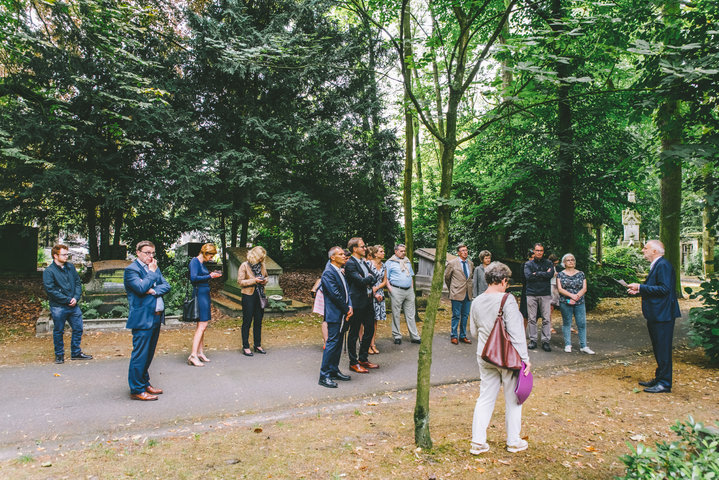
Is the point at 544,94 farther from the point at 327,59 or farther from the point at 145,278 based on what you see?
the point at 327,59

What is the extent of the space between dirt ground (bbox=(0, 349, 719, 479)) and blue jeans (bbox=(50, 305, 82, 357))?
3302 mm

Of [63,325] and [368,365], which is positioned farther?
[368,365]

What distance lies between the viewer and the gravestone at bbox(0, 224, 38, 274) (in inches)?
598

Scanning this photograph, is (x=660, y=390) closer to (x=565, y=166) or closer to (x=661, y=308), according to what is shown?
(x=661, y=308)

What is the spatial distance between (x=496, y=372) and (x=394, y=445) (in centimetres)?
117

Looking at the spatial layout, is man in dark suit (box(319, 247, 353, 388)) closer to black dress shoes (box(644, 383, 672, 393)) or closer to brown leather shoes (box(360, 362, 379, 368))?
brown leather shoes (box(360, 362, 379, 368))

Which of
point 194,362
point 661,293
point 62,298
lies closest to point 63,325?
point 62,298

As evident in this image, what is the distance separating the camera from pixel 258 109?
45.4 feet

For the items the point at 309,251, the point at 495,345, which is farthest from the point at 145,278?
the point at 309,251

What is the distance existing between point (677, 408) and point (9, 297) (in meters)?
15.2

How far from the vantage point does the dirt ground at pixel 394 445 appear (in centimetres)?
346

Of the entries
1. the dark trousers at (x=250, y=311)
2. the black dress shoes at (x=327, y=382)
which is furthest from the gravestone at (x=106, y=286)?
the black dress shoes at (x=327, y=382)

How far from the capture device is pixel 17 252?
15.5 m

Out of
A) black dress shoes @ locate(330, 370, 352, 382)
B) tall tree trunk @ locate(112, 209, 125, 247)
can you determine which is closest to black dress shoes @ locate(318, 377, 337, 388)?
black dress shoes @ locate(330, 370, 352, 382)
